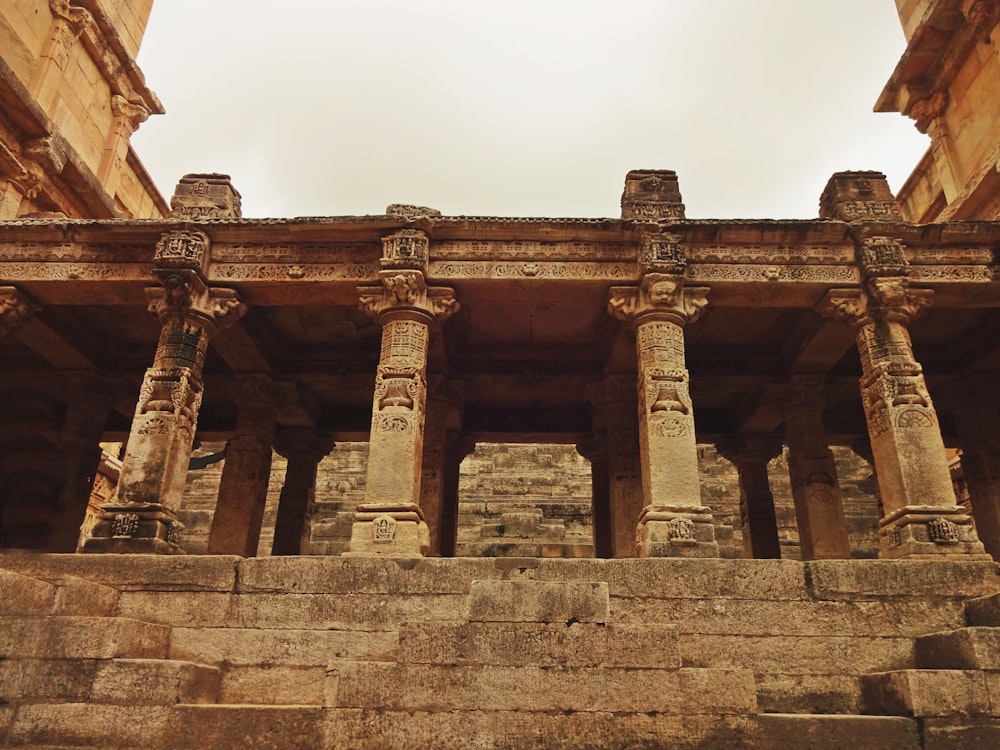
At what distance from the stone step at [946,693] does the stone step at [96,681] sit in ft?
16.1

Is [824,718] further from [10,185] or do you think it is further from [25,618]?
[10,185]

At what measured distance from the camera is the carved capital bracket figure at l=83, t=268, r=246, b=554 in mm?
7926

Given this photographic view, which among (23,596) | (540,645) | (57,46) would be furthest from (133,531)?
(57,46)

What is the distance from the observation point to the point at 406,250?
30.2 ft

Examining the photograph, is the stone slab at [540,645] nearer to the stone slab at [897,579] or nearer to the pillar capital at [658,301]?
the stone slab at [897,579]

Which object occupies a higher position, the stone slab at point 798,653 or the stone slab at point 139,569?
the stone slab at point 139,569

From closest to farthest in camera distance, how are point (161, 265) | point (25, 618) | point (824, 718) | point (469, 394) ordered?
point (824, 718), point (25, 618), point (161, 265), point (469, 394)

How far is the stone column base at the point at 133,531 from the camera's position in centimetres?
777

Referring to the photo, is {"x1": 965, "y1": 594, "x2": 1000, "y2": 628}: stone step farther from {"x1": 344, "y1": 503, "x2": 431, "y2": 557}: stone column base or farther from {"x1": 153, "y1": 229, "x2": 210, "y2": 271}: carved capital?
A: {"x1": 153, "y1": 229, "x2": 210, "y2": 271}: carved capital

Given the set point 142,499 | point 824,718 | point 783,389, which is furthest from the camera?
point 783,389

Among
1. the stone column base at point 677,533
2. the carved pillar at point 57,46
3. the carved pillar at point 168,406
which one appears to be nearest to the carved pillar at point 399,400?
the carved pillar at point 168,406

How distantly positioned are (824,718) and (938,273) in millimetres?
6910

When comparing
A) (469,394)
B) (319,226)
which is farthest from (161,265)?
(469,394)

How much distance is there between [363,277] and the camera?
30.9ft
